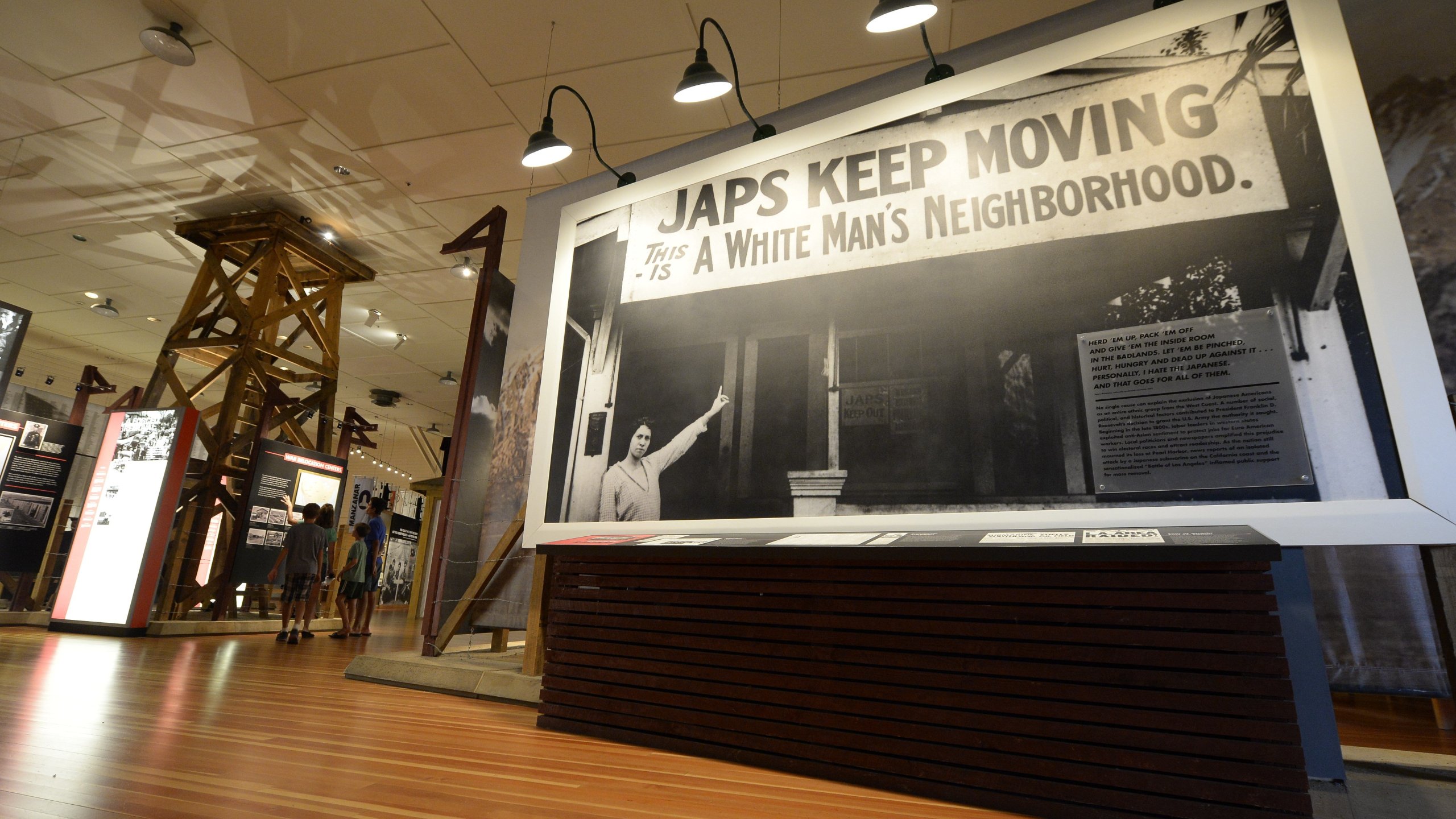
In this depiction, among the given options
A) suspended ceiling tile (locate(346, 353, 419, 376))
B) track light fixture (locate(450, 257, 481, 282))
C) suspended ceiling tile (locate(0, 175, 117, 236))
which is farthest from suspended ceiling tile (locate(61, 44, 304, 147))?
suspended ceiling tile (locate(346, 353, 419, 376))

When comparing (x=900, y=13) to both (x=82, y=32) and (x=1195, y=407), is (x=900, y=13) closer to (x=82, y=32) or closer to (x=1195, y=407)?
(x=1195, y=407)

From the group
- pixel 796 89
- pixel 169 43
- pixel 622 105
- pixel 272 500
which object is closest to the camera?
pixel 169 43

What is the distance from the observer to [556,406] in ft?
12.0

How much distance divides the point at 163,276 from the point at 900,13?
28.4ft

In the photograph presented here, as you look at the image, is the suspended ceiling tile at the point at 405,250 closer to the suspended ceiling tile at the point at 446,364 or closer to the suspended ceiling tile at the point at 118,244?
the suspended ceiling tile at the point at 118,244

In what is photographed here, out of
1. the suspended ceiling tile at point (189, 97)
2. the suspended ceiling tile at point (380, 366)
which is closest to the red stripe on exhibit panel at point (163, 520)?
the suspended ceiling tile at point (189, 97)

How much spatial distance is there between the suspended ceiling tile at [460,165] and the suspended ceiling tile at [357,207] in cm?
27

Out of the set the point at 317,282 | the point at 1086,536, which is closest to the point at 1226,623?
the point at 1086,536

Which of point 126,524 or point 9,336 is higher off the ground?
point 9,336

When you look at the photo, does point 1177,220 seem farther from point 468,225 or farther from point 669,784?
point 468,225

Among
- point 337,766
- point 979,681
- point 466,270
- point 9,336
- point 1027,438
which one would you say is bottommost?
point 337,766

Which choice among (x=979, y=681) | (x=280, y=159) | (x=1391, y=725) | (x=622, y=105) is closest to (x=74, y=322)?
(x=280, y=159)

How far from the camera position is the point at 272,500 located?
22.5ft

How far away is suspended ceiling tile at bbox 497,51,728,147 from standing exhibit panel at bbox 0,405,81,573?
6546 mm
